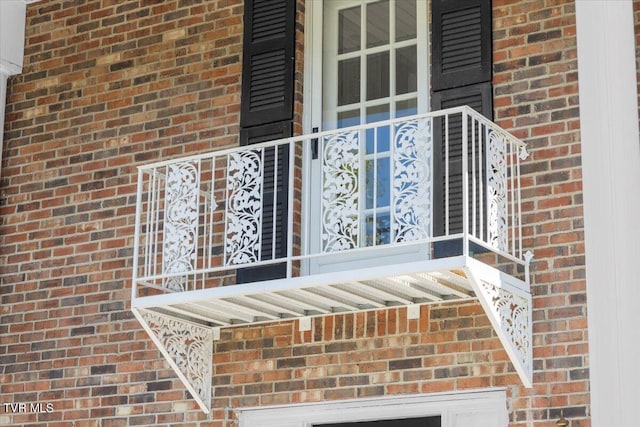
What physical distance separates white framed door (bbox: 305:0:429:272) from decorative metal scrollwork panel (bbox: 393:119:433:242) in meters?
0.66

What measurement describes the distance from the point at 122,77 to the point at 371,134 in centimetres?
208

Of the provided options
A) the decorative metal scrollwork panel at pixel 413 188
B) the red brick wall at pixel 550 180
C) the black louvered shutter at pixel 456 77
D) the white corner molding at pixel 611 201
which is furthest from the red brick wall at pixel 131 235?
the decorative metal scrollwork panel at pixel 413 188

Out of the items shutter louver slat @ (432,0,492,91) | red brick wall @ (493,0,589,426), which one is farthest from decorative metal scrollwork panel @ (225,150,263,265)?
red brick wall @ (493,0,589,426)

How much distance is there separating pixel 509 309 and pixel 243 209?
182 centimetres

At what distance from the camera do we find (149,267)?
8.52m

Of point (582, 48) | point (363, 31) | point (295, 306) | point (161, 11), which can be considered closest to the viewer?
point (582, 48)

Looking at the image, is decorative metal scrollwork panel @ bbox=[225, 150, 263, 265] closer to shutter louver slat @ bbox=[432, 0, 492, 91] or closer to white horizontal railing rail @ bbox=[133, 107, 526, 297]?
white horizontal railing rail @ bbox=[133, 107, 526, 297]

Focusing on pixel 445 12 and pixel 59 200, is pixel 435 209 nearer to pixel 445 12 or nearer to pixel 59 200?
Answer: pixel 445 12

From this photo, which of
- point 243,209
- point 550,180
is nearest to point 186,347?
point 243,209

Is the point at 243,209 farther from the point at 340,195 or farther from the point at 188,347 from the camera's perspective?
the point at 188,347

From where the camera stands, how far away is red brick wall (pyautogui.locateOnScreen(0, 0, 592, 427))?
782 centimetres

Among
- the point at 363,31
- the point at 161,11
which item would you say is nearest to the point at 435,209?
the point at 363,31

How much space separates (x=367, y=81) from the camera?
895cm

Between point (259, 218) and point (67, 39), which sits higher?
point (67, 39)
